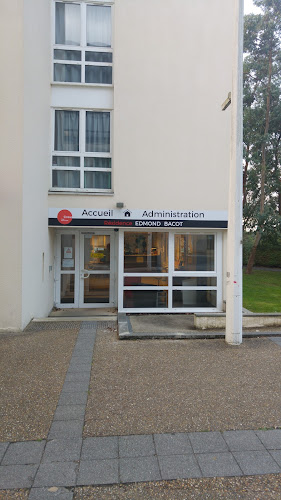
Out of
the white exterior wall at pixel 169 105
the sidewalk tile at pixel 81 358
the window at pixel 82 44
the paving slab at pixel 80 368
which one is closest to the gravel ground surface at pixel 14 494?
the paving slab at pixel 80 368

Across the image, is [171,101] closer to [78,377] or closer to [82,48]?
[82,48]

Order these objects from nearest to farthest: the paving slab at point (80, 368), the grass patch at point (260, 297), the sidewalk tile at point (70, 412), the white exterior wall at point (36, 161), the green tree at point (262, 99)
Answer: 1. the sidewalk tile at point (70, 412)
2. the paving slab at point (80, 368)
3. the white exterior wall at point (36, 161)
4. the grass patch at point (260, 297)
5. the green tree at point (262, 99)

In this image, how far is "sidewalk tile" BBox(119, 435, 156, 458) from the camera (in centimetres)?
270

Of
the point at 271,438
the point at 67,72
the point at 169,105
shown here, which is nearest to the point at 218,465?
the point at 271,438

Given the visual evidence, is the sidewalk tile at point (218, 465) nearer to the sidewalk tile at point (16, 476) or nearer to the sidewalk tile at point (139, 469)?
the sidewalk tile at point (139, 469)

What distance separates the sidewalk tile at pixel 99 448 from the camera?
8.75 feet

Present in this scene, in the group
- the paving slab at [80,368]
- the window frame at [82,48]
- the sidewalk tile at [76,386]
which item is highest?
the window frame at [82,48]

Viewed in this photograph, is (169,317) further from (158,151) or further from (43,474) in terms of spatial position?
(43,474)

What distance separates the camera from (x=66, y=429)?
9.95ft

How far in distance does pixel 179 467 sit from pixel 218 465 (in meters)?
0.31

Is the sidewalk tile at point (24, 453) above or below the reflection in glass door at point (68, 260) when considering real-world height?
below

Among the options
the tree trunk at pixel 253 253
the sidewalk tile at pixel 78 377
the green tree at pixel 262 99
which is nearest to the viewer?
the sidewalk tile at pixel 78 377

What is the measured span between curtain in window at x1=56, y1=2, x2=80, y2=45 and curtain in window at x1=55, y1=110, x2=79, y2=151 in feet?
6.03

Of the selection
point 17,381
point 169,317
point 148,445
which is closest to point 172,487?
point 148,445
